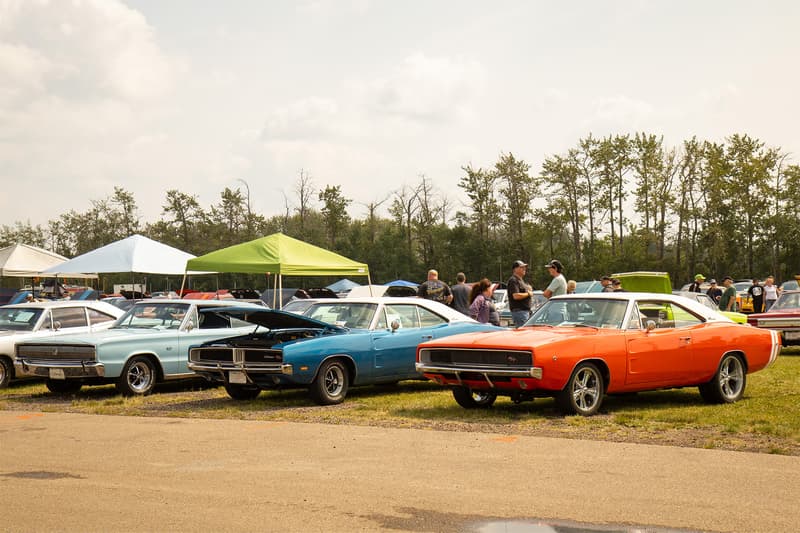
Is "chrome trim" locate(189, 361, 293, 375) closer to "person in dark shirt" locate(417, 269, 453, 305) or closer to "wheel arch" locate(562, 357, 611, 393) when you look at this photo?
"wheel arch" locate(562, 357, 611, 393)

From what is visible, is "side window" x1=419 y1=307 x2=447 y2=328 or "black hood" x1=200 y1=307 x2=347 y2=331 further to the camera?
"side window" x1=419 y1=307 x2=447 y2=328

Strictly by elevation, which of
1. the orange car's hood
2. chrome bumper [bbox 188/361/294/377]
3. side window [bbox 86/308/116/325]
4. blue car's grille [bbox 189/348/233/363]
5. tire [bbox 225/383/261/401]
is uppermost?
side window [bbox 86/308/116/325]

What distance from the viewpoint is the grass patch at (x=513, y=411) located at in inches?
358

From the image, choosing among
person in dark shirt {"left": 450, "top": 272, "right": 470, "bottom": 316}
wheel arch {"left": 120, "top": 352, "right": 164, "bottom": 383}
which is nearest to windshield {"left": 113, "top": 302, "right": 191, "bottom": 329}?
wheel arch {"left": 120, "top": 352, "right": 164, "bottom": 383}

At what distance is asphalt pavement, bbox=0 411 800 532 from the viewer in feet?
18.9

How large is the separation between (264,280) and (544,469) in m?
67.4

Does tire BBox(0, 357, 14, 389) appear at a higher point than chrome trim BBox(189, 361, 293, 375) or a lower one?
lower

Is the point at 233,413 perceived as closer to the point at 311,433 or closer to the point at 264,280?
the point at 311,433

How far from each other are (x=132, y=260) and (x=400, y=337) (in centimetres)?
1238

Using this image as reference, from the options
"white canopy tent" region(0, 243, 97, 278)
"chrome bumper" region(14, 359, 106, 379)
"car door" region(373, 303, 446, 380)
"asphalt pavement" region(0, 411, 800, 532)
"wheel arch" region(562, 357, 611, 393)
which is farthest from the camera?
"white canopy tent" region(0, 243, 97, 278)

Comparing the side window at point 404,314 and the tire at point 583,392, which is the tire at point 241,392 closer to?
the side window at point 404,314

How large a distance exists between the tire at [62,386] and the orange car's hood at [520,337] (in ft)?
22.6

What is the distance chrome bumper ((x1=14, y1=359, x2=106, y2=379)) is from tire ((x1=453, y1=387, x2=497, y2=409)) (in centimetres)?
551

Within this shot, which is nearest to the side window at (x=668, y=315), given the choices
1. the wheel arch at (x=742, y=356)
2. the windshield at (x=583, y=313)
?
the windshield at (x=583, y=313)
